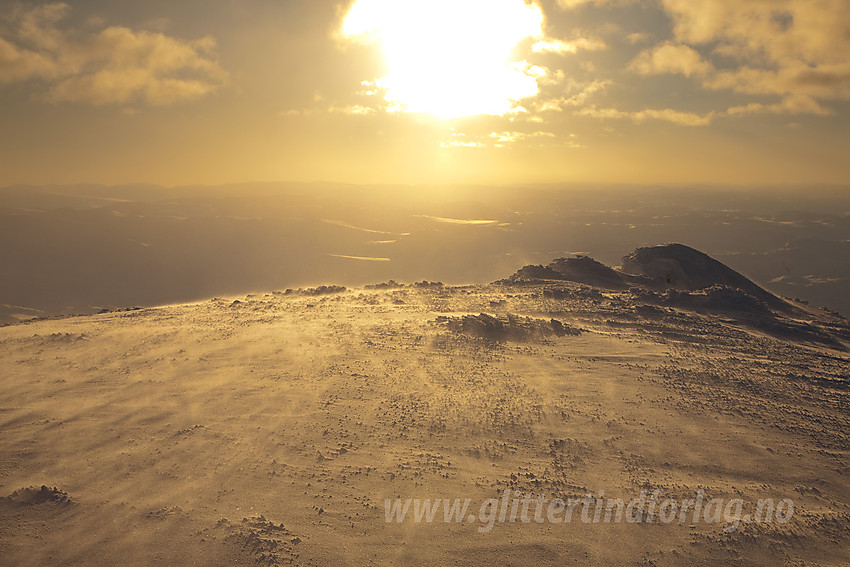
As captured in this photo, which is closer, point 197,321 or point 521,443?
point 521,443

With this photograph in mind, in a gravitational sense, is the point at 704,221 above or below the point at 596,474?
above

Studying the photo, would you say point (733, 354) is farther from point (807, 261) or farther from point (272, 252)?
point (807, 261)

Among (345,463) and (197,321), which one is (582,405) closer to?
(345,463)

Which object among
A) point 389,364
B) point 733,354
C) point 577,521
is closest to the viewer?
point 577,521

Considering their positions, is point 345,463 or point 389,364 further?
point 389,364

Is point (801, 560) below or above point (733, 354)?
below

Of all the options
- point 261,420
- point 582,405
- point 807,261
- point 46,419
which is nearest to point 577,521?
point 582,405

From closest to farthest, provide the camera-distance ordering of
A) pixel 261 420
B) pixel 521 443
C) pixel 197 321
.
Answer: pixel 521 443
pixel 261 420
pixel 197 321

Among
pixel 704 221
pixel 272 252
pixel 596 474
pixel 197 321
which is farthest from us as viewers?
pixel 704 221

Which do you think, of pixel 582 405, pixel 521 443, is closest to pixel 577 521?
pixel 521 443
